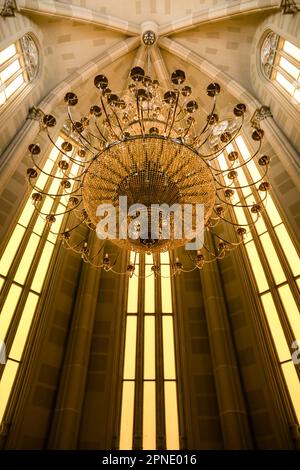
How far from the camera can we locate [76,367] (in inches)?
248

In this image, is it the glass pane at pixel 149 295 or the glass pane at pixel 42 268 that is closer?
the glass pane at pixel 42 268

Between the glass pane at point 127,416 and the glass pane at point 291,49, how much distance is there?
302 inches

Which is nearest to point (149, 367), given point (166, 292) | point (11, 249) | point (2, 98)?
point (166, 292)

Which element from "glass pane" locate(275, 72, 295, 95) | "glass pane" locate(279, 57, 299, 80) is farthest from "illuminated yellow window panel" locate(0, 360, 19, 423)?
"glass pane" locate(279, 57, 299, 80)

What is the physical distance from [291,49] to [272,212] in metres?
3.76

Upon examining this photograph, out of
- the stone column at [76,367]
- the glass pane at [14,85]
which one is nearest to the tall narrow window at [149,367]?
the stone column at [76,367]

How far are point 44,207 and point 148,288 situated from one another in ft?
10.2

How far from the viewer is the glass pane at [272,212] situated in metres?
7.75

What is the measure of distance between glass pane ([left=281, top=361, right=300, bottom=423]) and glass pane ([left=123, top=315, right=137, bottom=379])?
2.65 m

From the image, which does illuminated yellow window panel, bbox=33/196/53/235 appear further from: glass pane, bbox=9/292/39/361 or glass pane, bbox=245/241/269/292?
glass pane, bbox=245/241/269/292

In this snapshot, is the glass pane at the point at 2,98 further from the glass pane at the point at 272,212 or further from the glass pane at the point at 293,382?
the glass pane at the point at 293,382

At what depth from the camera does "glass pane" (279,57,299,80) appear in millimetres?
8039
